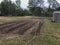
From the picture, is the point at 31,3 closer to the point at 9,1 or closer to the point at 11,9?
the point at 9,1

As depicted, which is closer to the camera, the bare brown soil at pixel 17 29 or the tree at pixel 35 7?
the bare brown soil at pixel 17 29

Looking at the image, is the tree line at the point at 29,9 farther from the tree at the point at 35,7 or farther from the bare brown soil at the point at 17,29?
the bare brown soil at the point at 17,29

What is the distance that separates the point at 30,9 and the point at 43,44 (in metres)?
115

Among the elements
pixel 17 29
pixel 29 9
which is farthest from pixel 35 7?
→ pixel 17 29

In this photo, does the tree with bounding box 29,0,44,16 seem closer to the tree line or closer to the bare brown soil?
the tree line

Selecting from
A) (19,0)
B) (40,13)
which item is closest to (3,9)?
(40,13)

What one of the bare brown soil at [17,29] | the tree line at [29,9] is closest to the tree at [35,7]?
the tree line at [29,9]

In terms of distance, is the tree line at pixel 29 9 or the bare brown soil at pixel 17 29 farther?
the tree line at pixel 29 9

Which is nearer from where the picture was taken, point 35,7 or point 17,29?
point 17,29

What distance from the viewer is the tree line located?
10734cm

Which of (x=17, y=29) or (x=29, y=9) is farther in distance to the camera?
(x=29, y=9)

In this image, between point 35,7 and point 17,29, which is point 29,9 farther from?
point 17,29

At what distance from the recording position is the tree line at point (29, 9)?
10734 centimetres

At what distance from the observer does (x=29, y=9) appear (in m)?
128
